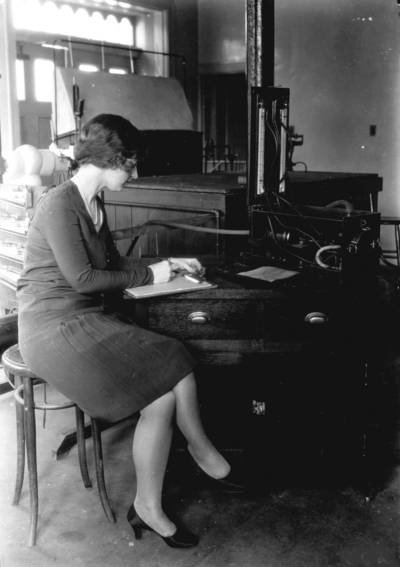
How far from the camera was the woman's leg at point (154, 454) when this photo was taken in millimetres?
2213

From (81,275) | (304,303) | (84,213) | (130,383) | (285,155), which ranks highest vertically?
(285,155)

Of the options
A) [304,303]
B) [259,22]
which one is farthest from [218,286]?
[259,22]

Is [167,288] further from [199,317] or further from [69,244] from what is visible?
[69,244]

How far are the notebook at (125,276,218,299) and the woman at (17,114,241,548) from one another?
0.05m

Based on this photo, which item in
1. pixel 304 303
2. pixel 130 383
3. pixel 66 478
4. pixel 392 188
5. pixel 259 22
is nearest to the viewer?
pixel 130 383

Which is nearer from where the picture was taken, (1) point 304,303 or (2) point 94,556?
(2) point 94,556

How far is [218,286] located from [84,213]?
589 mm

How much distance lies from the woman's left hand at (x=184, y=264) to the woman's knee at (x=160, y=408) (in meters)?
0.58

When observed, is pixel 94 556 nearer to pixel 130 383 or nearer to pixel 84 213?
pixel 130 383

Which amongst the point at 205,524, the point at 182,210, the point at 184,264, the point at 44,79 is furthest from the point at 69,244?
the point at 44,79

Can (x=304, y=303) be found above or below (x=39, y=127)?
below

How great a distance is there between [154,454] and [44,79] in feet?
24.3

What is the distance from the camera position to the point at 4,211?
3613 mm

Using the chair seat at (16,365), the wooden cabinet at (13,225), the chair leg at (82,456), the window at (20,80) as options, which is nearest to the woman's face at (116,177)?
the chair seat at (16,365)
